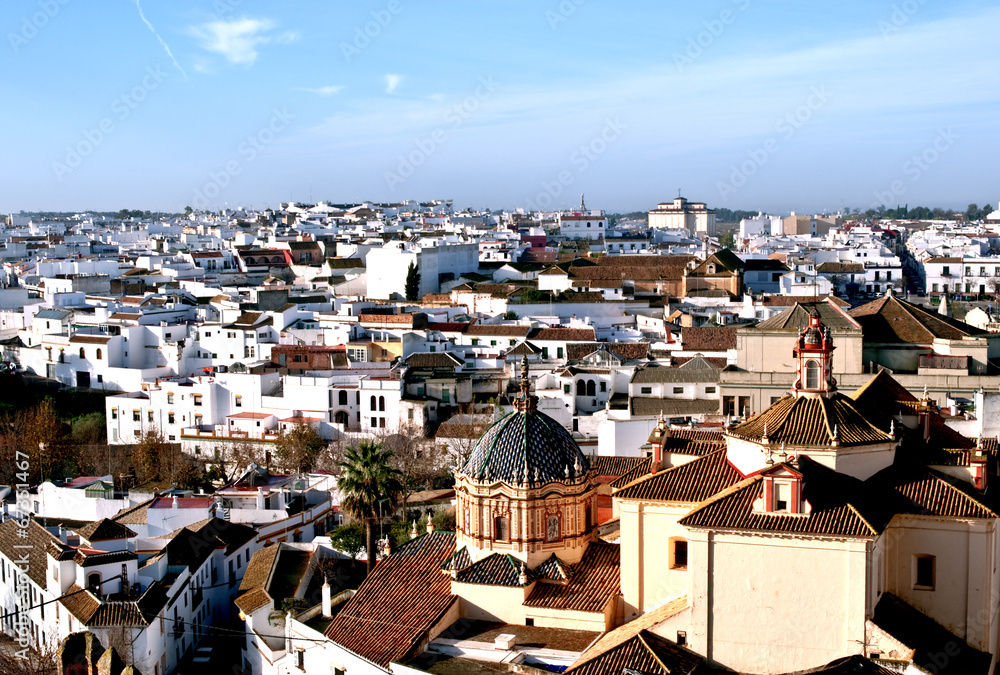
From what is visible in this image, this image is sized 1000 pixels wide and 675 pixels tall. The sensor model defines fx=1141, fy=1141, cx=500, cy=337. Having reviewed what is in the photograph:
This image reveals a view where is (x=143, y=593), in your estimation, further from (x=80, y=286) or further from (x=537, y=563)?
(x=80, y=286)

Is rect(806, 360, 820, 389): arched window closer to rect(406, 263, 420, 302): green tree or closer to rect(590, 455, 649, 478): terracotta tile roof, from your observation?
rect(590, 455, 649, 478): terracotta tile roof

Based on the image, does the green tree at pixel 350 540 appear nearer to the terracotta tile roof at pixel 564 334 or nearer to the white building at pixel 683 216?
the terracotta tile roof at pixel 564 334

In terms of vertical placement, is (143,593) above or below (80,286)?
below

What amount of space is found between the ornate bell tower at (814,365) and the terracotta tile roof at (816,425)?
0.16 m

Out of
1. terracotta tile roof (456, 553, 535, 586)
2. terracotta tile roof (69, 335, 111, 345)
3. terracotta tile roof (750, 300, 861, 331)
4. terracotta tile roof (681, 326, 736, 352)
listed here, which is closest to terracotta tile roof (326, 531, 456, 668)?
terracotta tile roof (456, 553, 535, 586)

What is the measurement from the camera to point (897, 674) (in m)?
14.3

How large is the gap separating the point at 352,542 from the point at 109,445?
15823mm

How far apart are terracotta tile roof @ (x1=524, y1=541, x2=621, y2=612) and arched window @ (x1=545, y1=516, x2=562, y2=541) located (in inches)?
22.1

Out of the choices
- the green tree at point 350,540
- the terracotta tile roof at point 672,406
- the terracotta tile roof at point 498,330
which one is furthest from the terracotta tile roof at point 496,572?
the terracotta tile roof at point 498,330

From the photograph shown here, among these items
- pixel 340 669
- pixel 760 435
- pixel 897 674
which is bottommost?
pixel 340 669

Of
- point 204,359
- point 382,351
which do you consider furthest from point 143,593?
point 204,359

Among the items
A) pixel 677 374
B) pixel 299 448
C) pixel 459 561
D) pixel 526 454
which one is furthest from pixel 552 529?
pixel 299 448

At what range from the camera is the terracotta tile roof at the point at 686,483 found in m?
16.8

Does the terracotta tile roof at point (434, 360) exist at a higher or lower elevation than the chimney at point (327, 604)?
higher
